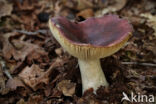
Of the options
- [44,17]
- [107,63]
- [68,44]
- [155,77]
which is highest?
[68,44]

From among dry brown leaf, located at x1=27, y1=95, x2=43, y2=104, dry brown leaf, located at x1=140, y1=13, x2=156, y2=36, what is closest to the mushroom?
dry brown leaf, located at x1=27, y1=95, x2=43, y2=104

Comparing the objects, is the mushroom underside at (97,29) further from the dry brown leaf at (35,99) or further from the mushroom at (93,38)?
the dry brown leaf at (35,99)

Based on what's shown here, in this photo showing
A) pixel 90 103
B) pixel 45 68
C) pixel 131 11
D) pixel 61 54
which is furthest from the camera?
pixel 131 11

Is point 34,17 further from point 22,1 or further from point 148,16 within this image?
point 148,16

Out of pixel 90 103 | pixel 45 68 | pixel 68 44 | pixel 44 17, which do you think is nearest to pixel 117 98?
pixel 90 103

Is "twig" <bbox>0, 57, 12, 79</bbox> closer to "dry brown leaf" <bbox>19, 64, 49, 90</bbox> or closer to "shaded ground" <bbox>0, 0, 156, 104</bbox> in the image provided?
"shaded ground" <bbox>0, 0, 156, 104</bbox>

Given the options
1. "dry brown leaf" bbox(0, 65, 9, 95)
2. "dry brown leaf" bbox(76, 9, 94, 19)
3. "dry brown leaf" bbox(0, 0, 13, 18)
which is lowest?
"dry brown leaf" bbox(0, 65, 9, 95)
